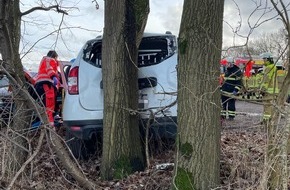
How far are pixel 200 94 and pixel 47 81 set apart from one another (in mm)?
4673

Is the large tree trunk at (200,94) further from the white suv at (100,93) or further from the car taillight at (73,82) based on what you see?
the car taillight at (73,82)

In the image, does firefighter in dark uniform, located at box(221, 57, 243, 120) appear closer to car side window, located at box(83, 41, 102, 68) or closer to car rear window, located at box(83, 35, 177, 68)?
car rear window, located at box(83, 35, 177, 68)

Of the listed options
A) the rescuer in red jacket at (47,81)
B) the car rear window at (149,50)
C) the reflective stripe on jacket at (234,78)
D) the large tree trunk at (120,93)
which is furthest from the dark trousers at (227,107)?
the rescuer in red jacket at (47,81)

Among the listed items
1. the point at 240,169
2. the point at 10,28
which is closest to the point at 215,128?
the point at 240,169

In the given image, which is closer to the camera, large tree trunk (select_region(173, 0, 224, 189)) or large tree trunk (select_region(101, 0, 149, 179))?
large tree trunk (select_region(173, 0, 224, 189))

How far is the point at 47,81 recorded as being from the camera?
27.2 feet

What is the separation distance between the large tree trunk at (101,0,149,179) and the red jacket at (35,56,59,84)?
10.0 ft

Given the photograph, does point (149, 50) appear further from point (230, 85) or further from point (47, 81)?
point (47, 81)

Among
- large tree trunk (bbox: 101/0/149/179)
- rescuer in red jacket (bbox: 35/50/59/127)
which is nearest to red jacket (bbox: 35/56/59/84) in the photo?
rescuer in red jacket (bbox: 35/50/59/127)

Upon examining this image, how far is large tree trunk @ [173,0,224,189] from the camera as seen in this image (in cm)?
427

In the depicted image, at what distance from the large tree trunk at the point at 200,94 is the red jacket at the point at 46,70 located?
4542 mm

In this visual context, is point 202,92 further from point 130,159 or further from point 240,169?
point 130,159

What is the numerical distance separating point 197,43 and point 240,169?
1.46 meters

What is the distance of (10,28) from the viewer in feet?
19.9
